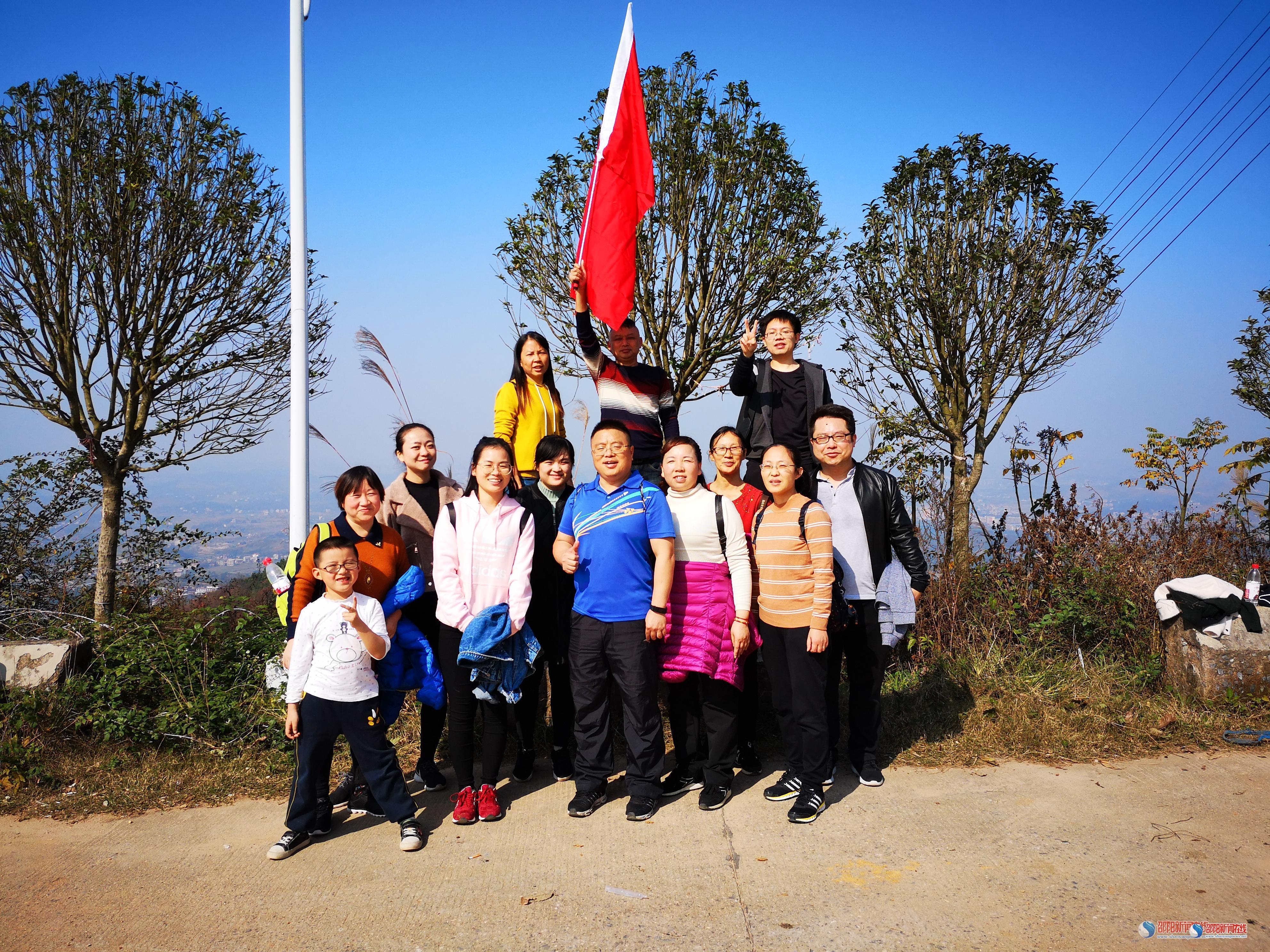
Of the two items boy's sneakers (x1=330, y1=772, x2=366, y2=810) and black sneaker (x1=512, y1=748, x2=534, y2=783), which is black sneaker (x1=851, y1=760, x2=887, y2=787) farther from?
boy's sneakers (x1=330, y1=772, x2=366, y2=810)

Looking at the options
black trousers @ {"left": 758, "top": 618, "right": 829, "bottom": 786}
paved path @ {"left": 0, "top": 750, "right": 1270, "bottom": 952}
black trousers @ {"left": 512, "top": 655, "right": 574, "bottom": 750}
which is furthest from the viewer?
black trousers @ {"left": 512, "top": 655, "right": 574, "bottom": 750}

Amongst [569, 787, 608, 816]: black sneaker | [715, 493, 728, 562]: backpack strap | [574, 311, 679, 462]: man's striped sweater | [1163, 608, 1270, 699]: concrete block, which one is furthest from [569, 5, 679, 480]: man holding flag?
[1163, 608, 1270, 699]: concrete block

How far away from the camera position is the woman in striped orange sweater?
3.77m

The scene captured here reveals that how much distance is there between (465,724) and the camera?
153 inches

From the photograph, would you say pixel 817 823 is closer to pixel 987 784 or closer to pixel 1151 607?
pixel 987 784

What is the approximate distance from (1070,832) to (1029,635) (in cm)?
238

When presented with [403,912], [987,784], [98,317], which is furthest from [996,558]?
[98,317]

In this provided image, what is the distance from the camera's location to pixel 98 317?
21.6ft

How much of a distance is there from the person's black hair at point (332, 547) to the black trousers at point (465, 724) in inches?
25.2

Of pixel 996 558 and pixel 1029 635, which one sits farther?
pixel 996 558

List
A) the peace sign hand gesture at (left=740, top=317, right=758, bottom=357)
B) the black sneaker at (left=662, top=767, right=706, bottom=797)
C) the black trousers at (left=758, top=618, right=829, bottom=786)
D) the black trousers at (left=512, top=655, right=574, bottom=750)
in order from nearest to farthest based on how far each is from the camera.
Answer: the black trousers at (left=758, top=618, right=829, bottom=786) → the black sneaker at (left=662, top=767, right=706, bottom=797) → the black trousers at (left=512, top=655, right=574, bottom=750) → the peace sign hand gesture at (left=740, top=317, right=758, bottom=357)

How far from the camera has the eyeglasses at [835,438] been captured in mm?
4105

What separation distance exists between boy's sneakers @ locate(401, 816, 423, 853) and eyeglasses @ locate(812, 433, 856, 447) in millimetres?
2754

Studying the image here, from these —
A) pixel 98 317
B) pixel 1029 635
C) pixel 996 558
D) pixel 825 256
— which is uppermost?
pixel 825 256
